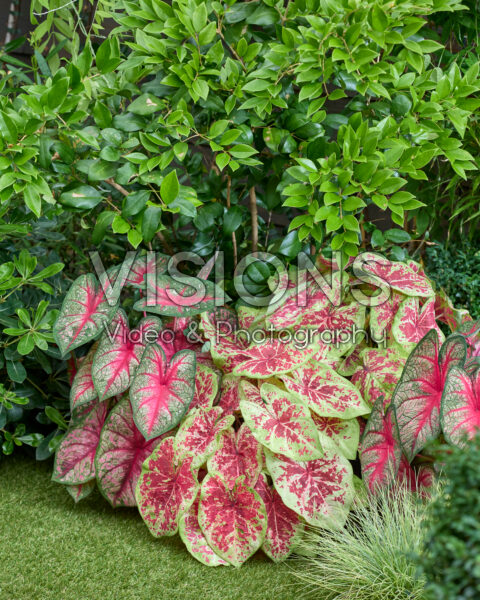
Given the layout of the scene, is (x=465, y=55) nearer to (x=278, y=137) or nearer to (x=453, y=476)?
(x=278, y=137)

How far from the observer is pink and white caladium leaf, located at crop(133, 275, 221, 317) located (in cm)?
156

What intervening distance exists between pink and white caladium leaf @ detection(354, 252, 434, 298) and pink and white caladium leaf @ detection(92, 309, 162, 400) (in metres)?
0.67

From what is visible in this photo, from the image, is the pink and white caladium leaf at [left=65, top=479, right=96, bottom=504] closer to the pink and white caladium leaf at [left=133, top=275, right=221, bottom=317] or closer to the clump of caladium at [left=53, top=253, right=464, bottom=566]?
the clump of caladium at [left=53, top=253, right=464, bottom=566]

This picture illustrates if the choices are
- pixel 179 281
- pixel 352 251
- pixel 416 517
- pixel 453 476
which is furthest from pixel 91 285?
pixel 453 476

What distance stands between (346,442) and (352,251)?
0.53 meters

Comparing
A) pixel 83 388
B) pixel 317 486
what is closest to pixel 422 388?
pixel 317 486

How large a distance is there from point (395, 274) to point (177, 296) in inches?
26.7

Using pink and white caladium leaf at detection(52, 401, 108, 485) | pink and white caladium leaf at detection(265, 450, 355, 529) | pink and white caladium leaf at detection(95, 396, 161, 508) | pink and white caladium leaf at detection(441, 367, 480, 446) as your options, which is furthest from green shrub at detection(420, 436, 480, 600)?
pink and white caladium leaf at detection(52, 401, 108, 485)

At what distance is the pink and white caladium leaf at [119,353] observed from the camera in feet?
4.96

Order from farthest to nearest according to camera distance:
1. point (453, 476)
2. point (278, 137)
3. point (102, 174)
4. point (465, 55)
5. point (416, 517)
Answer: point (465, 55) → point (278, 137) → point (102, 174) → point (416, 517) → point (453, 476)

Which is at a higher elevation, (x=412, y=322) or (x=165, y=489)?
(x=412, y=322)

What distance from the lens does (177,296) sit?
5.36 ft

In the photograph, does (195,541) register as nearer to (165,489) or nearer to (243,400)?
(165,489)

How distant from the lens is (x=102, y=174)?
1503 millimetres
